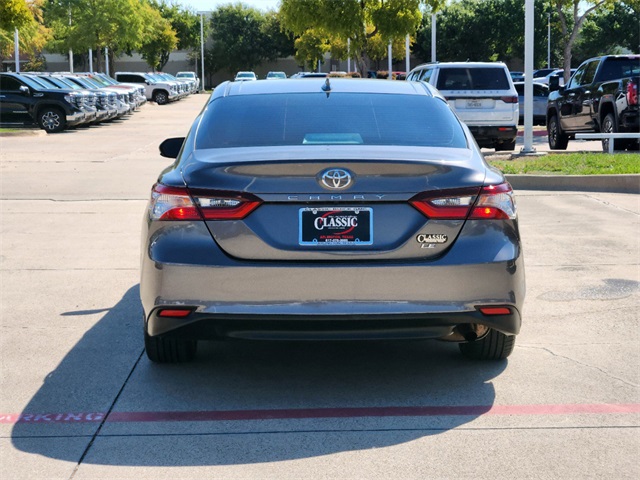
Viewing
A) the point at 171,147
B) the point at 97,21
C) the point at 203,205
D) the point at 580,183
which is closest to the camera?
the point at 203,205

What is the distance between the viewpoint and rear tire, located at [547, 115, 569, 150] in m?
21.9

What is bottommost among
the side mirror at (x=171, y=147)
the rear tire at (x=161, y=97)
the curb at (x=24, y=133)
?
the curb at (x=24, y=133)

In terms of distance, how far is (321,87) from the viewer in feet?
21.7

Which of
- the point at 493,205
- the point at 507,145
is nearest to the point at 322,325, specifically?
the point at 493,205

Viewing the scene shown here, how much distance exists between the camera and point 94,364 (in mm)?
6211

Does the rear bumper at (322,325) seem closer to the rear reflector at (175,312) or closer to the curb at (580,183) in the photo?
the rear reflector at (175,312)

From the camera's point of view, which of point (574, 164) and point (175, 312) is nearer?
point (175, 312)

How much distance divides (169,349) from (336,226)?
1.46 metres

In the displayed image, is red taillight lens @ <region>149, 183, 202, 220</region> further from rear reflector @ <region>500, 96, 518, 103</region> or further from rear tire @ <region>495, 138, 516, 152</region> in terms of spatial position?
rear tire @ <region>495, 138, 516, 152</region>

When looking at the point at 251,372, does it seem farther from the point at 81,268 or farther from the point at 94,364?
the point at 81,268

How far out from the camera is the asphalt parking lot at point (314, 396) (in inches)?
181

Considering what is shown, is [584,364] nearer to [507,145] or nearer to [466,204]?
[466,204]

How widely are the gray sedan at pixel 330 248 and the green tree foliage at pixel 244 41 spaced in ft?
310

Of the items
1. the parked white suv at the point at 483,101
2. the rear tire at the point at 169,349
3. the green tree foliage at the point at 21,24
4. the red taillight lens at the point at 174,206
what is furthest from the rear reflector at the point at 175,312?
the green tree foliage at the point at 21,24
